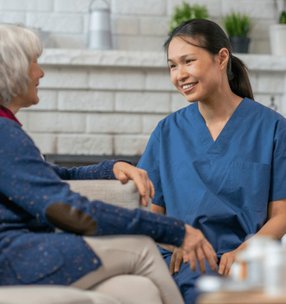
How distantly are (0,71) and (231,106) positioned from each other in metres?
0.75

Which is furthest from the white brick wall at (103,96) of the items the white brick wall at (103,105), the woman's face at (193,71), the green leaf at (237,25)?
the woman's face at (193,71)

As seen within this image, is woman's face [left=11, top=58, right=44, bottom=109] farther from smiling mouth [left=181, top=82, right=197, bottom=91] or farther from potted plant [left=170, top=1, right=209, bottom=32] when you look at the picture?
potted plant [left=170, top=1, right=209, bottom=32]

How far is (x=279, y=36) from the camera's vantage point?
4.31 metres

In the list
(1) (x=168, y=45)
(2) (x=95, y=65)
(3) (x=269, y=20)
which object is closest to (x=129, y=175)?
(1) (x=168, y=45)

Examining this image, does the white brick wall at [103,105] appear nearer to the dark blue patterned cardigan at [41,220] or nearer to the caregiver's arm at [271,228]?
the caregiver's arm at [271,228]

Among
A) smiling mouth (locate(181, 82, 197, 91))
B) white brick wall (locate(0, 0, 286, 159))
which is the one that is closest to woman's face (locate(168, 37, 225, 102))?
smiling mouth (locate(181, 82, 197, 91))

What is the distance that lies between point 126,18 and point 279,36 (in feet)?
2.40

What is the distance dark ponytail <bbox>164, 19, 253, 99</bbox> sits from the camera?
8.13 feet

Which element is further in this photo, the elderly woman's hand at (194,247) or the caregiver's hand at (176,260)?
the caregiver's hand at (176,260)

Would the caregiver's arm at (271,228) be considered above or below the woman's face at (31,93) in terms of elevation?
below

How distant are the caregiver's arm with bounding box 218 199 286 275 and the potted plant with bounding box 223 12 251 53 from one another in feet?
6.68

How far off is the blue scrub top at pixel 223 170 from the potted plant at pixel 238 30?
1.85m

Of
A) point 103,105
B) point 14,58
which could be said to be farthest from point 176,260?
point 103,105

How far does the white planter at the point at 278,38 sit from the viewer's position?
14.1 feet
